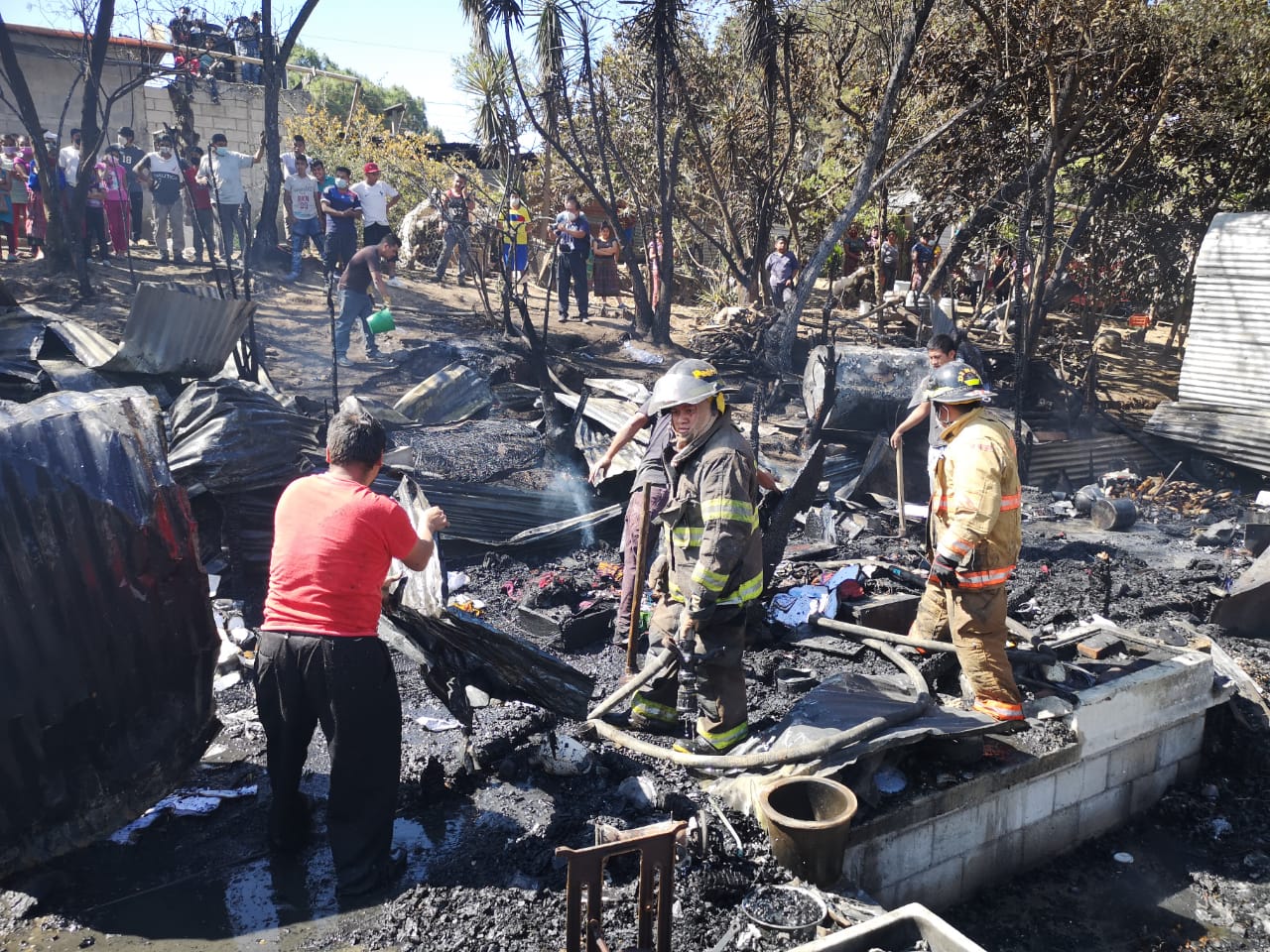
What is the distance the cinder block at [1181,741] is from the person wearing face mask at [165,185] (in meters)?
13.7

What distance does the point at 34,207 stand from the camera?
13328 mm

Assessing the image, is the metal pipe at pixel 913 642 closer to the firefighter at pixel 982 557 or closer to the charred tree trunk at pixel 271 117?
the firefighter at pixel 982 557

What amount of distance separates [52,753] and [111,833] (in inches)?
17.6

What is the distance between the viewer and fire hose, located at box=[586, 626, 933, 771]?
3.50 meters

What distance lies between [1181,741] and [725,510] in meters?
2.87

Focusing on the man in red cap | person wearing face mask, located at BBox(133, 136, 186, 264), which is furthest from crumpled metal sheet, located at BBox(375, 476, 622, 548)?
person wearing face mask, located at BBox(133, 136, 186, 264)

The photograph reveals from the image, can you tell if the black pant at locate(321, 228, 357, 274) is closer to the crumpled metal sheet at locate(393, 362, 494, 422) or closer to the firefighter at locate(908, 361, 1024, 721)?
the crumpled metal sheet at locate(393, 362, 494, 422)

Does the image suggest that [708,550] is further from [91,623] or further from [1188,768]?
[1188,768]

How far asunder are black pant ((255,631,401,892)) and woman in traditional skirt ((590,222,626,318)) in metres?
12.1

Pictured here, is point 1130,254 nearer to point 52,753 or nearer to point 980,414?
point 980,414

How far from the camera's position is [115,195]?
43.9 ft

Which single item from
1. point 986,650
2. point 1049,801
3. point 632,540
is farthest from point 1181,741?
point 632,540

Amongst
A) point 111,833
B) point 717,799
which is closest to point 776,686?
point 717,799

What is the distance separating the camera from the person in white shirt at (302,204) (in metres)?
12.8
